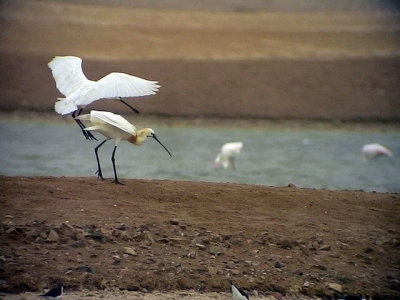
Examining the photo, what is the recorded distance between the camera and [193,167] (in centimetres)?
512

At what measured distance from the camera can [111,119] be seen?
385 cm

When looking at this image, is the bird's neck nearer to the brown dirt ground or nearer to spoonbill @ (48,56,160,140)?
spoonbill @ (48,56,160,140)

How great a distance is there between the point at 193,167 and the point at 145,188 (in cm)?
108

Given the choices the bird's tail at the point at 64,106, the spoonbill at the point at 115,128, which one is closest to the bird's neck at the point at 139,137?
the spoonbill at the point at 115,128

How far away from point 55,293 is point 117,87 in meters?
1.00

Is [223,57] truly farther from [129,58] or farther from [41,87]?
[41,87]

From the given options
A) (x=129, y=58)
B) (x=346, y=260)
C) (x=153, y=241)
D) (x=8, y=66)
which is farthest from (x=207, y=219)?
(x=8, y=66)

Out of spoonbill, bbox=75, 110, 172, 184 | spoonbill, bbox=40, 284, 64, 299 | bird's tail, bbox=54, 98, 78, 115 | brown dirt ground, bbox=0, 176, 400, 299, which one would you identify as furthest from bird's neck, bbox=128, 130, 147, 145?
spoonbill, bbox=40, 284, 64, 299

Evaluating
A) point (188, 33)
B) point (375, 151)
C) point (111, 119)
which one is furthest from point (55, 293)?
point (375, 151)

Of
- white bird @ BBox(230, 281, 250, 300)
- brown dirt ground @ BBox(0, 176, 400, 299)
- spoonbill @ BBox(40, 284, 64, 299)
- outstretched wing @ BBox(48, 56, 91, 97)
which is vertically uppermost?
outstretched wing @ BBox(48, 56, 91, 97)

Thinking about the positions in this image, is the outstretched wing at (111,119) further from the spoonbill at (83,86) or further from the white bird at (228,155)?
the white bird at (228,155)

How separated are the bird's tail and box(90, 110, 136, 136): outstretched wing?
10cm

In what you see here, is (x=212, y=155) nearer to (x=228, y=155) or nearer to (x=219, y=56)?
(x=228, y=155)

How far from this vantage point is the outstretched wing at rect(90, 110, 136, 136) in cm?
384
